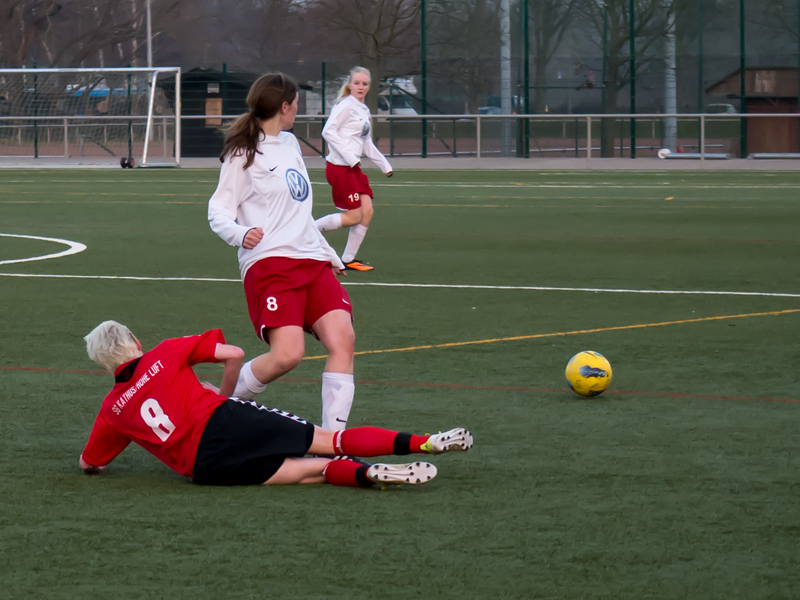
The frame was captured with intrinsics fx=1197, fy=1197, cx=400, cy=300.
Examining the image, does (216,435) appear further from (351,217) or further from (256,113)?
(351,217)

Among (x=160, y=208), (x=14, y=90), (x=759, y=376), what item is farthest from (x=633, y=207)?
(x=14, y=90)

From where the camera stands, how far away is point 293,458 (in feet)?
15.2

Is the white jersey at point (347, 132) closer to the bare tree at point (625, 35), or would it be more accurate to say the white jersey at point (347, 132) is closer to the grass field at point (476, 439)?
the grass field at point (476, 439)

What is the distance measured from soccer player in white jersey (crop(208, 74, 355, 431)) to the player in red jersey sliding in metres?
0.37

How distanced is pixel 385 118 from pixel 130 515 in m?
32.7

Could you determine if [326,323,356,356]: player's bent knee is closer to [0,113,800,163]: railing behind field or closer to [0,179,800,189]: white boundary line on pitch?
[0,179,800,189]: white boundary line on pitch

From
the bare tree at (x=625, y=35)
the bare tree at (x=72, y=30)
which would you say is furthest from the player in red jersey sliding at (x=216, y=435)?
the bare tree at (x=72, y=30)

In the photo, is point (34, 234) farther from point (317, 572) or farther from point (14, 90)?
point (14, 90)

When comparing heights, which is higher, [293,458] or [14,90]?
[14,90]

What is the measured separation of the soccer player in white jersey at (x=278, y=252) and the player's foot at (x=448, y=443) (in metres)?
0.58

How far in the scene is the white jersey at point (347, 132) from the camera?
11312 mm

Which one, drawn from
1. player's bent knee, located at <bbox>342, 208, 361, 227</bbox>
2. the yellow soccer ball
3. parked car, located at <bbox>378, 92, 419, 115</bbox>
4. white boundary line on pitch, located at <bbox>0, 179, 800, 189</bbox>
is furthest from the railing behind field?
the yellow soccer ball

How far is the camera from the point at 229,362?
4.81 meters

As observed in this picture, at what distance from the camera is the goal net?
3303 cm
